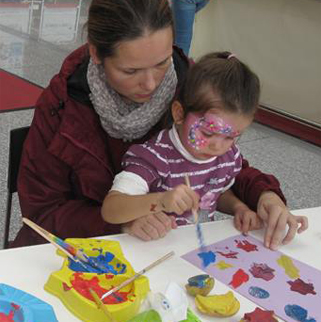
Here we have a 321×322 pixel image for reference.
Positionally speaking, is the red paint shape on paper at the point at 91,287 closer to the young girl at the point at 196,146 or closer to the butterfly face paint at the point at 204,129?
the young girl at the point at 196,146

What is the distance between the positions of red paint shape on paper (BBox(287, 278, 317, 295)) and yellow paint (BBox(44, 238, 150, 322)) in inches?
11.0

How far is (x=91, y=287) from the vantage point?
0.89 m

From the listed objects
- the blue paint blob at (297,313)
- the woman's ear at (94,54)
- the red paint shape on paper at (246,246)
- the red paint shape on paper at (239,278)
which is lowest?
the red paint shape on paper at (246,246)

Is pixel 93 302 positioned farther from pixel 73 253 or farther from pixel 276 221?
pixel 276 221

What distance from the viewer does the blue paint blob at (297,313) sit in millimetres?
932

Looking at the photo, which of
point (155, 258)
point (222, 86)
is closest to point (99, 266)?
point (155, 258)

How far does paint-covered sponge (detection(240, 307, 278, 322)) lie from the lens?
2.91 feet

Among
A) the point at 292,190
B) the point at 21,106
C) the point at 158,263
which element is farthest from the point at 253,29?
the point at 158,263

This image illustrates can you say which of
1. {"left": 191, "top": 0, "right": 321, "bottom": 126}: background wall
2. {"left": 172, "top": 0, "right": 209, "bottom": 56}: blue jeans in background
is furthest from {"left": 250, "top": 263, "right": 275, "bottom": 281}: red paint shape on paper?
{"left": 191, "top": 0, "right": 321, "bottom": 126}: background wall

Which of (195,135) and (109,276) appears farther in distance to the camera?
(195,135)

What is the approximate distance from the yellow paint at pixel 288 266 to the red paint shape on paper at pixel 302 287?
2cm

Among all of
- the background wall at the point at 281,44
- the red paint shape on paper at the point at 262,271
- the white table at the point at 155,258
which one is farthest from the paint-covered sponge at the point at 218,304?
the background wall at the point at 281,44

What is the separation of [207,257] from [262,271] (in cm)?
10

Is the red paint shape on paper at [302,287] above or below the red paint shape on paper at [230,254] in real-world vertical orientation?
above
